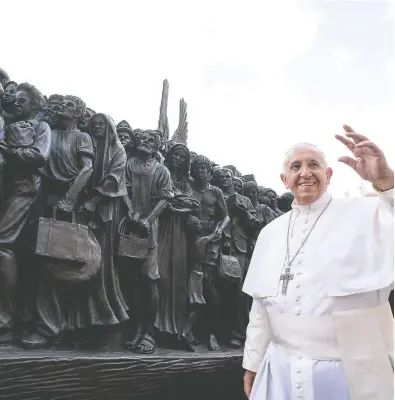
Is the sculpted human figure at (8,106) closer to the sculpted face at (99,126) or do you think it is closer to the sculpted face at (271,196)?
the sculpted face at (99,126)

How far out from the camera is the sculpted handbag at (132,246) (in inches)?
208

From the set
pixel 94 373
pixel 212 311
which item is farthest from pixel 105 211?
pixel 212 311

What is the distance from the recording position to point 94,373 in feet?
14.6

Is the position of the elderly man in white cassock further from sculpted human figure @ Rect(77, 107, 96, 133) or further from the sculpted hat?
the sculpted hat

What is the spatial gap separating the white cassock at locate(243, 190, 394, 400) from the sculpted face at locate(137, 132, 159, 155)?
3447mm

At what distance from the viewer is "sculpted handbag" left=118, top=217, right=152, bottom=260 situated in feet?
17.3

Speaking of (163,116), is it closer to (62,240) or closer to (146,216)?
(146,216)

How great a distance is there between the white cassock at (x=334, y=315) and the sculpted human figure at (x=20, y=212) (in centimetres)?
250

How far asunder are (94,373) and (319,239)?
8.74 feet

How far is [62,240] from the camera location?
455 cm

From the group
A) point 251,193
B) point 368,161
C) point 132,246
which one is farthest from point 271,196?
point 368,161

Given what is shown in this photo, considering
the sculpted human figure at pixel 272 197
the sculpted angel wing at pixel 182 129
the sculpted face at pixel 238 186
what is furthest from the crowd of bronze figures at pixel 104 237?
the sculpted angel wing at pixel 182 129

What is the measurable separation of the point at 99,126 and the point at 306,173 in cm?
329

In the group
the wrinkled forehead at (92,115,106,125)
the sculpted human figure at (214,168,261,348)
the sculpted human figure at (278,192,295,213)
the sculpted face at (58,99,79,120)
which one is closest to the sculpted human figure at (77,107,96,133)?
the wrinkled forehead at (92,115,106,125)
